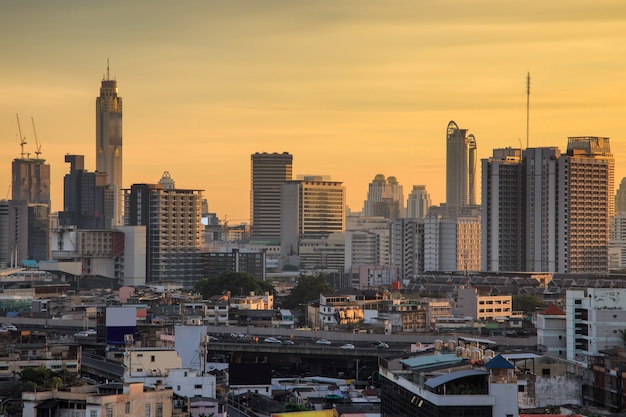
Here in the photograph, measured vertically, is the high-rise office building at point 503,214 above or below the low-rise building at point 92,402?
above

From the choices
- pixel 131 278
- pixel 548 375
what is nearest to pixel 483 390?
pixel 548 375

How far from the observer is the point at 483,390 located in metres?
45.1

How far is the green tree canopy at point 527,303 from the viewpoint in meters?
133

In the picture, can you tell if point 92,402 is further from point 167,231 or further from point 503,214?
point 167,231

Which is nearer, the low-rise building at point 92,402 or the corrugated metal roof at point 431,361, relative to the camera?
the low-rise building at point 92,402

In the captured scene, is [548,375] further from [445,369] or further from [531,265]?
[531,265]

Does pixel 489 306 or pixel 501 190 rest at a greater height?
pixel 501 190

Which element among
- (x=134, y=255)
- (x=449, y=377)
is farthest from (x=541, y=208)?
(x=449, y=377)

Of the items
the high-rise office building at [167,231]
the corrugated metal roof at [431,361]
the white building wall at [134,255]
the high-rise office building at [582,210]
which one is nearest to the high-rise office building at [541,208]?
the high-rise office building at [582,210]

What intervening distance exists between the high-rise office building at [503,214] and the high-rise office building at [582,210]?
4.11 m

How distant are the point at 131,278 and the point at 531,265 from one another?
42.8 meters

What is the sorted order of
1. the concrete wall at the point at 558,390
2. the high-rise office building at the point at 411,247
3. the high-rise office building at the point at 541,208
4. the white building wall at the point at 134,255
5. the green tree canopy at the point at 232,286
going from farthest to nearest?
the high-rise office building at the point at 411,247
the white building wall at the point at 134,255
the high-rise office building at the point at 541,208
the green tree canopy at the point at 232,286
the concrete wall at the point at 558,390

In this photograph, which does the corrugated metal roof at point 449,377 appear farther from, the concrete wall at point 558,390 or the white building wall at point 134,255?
the white building wall at point 134,255

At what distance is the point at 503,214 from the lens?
541ft
